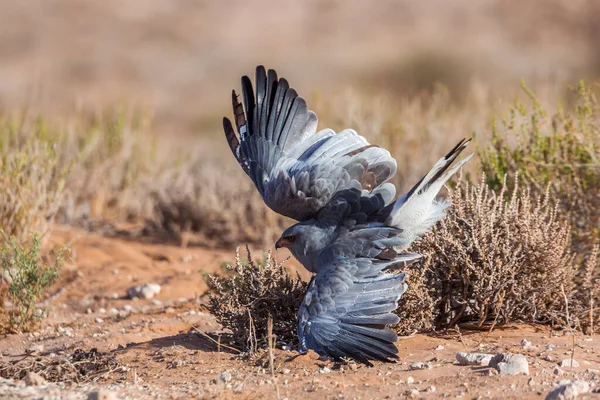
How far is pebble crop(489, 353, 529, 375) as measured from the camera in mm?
4156

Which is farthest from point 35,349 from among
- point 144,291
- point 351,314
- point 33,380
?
point 351,314

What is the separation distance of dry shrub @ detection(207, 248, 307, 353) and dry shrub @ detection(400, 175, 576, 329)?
68 cm

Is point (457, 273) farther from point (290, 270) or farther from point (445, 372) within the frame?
point (290, 270)

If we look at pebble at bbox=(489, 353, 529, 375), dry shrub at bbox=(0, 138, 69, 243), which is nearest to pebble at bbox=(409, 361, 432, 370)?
pebble at bbox=(489, 353, 529, 375)

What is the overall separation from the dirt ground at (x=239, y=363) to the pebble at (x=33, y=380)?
58mm

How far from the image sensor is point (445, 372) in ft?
14.1

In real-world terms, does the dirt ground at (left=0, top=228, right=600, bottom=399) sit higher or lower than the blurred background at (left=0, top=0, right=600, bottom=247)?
lower

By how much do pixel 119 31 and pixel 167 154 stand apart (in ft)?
83.8

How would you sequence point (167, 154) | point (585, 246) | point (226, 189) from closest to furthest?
point (585, 246) < point (226, 189) < point (167, 154)

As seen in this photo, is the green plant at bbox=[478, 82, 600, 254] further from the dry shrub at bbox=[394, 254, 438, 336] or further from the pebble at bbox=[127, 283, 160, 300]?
the pebble at bbox=[127, 283, 160, 300]

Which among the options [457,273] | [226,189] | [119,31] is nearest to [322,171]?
[457,273]

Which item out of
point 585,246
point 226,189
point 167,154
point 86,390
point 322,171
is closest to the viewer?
point 86,390

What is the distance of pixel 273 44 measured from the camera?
120 ft

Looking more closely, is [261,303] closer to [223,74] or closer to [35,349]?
[35,349]
